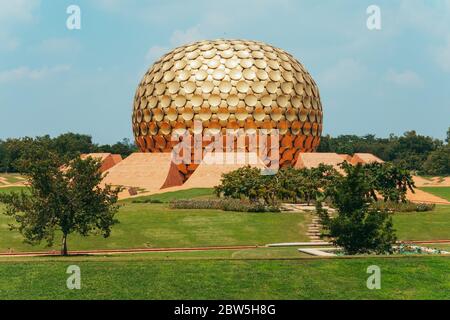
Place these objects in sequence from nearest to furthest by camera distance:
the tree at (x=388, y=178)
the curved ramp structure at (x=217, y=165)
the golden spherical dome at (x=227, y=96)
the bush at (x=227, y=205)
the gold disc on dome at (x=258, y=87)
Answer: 1. the bush at (x=227, y=205)
2. the tree at (x=388, y=178)
3. the curved ramp structure at (x=217, y=165)
4. the golden spherical dome at (x=227, y=96)
5. the gold disc on dome at (x=258, y=87)

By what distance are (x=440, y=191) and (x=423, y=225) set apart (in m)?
23.7

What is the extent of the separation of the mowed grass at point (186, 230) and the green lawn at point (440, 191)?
845 inches

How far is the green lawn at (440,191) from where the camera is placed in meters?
52.1

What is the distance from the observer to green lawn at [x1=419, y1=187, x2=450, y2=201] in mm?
52062

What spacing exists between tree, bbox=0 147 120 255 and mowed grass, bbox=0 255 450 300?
487 cm

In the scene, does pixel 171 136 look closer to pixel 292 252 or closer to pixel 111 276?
pixel 292 252

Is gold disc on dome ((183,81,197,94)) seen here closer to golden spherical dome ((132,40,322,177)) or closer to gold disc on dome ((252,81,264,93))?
golden spherical dome ((132,40,322,177))

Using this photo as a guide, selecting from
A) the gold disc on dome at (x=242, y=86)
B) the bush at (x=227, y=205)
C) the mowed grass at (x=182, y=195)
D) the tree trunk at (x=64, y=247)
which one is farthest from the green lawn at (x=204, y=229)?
the gold disc on dome at (x=242, y=86)

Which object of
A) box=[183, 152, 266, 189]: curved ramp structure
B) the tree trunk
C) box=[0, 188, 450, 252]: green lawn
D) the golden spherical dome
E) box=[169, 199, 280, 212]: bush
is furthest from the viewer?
the golden spherical dome

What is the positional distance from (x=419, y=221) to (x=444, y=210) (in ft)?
15.5

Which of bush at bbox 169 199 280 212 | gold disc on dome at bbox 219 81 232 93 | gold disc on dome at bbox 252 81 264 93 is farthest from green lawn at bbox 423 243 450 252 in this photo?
gold disc on dome at bbox 219 81 232 93

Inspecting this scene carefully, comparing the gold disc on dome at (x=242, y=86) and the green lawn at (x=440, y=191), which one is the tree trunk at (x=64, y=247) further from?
the gold disc on dome at (x=242, y=86)

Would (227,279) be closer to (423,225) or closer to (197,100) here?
(423,225)

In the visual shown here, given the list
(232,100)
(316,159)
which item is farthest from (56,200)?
(316,159)
